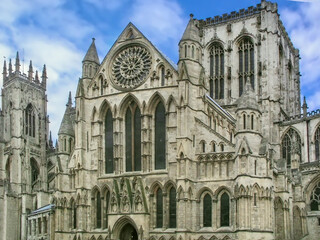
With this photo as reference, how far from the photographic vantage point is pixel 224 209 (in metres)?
42.4

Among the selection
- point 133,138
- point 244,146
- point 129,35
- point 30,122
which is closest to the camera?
point 244,146

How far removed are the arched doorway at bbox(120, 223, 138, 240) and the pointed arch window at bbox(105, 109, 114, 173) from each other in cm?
512

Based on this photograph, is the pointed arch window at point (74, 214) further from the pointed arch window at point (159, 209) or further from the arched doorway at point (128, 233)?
the pointed arch window at point (159, 209)

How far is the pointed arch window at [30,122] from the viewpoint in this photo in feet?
272

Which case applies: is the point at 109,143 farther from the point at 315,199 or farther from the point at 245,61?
the point at 245,61

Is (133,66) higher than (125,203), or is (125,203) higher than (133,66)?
(133,66)

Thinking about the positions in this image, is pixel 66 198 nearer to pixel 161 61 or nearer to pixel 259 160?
pixel 161 61

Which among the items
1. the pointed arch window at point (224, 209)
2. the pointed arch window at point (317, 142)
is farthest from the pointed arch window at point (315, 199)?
the pointed arch window at point (224, 209)

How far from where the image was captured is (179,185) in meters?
42.9

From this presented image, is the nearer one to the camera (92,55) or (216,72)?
(92,55)

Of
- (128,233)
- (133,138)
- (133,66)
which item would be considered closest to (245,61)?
(133,66)

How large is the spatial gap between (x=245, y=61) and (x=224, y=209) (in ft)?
107

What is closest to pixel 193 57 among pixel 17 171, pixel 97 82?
pixel 97 82

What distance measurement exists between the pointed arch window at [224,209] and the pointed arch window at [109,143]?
10.4m
